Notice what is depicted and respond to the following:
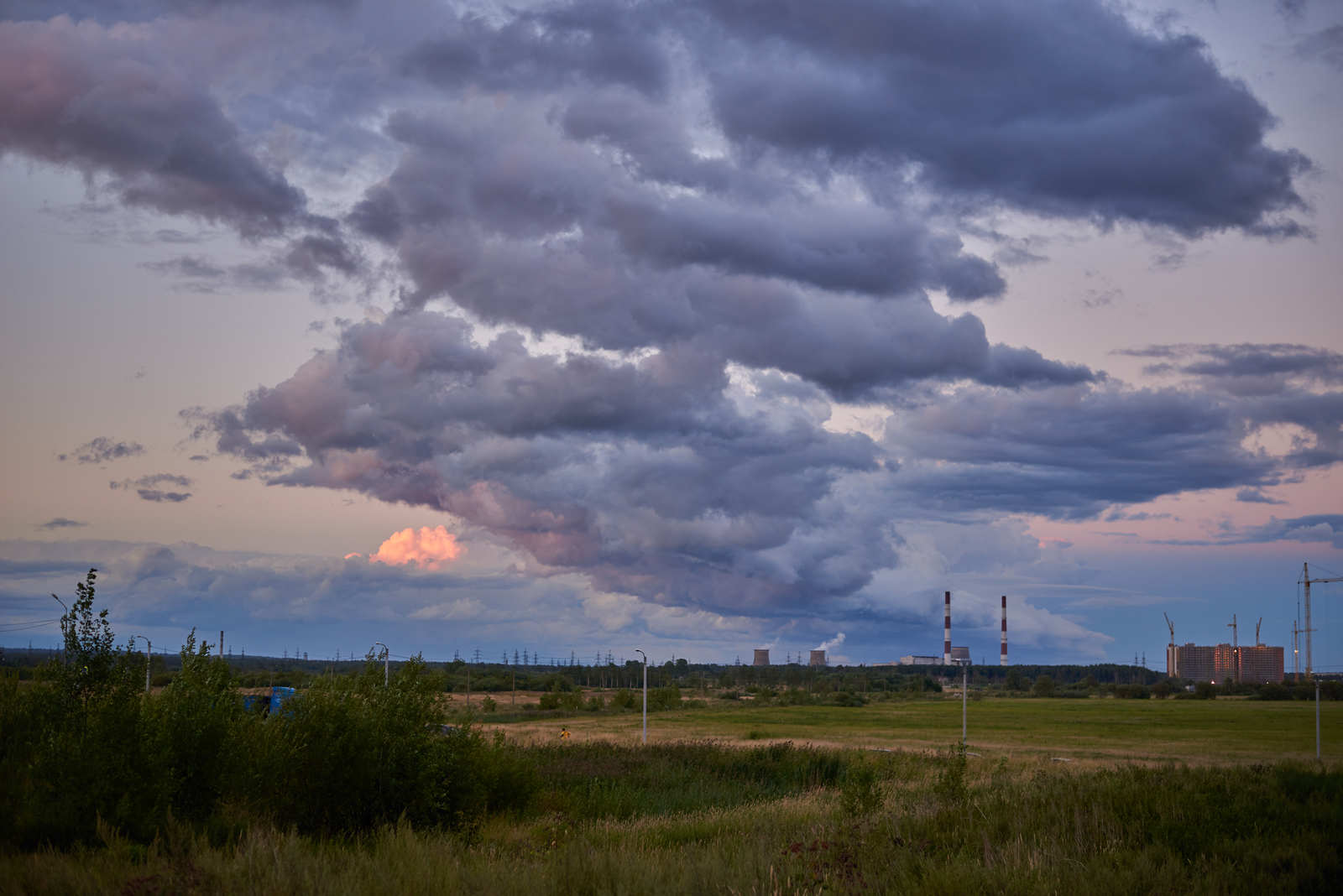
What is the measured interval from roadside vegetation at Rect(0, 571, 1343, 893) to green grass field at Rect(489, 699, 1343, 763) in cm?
3763

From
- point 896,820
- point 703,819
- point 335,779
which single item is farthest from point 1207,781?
point 335,779

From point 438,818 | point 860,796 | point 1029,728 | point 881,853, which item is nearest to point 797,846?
point 881,853

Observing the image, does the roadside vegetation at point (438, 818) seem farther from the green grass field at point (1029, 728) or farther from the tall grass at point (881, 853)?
the green grass field at point (1029, 728)

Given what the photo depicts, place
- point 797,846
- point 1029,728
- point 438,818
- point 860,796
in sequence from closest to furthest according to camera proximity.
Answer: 1. point 797,846
2. point 860,796
3. point 438,818
4. point 1029,728

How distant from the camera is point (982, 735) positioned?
89.8 m

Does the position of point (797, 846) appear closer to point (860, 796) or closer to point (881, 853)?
point (881, 853)

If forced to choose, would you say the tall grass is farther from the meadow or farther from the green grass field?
the green grass field

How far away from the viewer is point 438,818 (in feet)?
76.1

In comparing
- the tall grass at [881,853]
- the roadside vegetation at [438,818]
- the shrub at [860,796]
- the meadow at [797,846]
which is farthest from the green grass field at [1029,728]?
the shrub at [860,796]

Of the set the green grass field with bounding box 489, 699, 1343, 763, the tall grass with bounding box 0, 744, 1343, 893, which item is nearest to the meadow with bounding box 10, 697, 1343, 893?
the tall grass with bounding box 0, 744, 1343, 893

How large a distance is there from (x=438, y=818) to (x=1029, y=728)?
306 ft

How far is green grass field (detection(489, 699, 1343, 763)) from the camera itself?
7138 centimetres

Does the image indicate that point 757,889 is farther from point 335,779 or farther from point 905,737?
point 905,737

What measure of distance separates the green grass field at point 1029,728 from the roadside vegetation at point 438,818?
37.6 m
